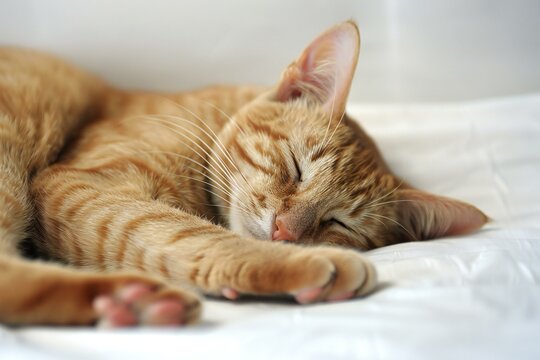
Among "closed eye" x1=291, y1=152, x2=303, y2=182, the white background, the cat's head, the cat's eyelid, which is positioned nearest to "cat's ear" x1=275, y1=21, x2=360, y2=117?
the cat's head

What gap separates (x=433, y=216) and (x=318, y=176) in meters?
0.43

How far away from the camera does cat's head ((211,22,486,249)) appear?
5.23ft

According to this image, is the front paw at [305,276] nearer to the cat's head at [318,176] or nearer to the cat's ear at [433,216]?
the cat's head at [318,176]

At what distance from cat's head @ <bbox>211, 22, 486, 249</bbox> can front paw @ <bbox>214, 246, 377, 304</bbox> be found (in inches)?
12.8

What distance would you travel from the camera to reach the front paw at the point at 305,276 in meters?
1.13

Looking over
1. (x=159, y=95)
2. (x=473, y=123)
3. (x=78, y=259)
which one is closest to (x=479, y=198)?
(x=473, y=123)

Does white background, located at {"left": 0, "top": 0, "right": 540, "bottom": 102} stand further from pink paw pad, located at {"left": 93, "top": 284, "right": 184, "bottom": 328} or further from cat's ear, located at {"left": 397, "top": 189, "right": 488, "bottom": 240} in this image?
pink paw pad, located at {"left": 93, "top": 284, "right": 184, "bottom": 328}

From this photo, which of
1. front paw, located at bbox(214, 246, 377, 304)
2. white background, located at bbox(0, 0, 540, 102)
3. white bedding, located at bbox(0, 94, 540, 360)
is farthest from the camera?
white background, located at bbox(0, 0, 540, 102)

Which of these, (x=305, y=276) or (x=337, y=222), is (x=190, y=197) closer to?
(x=337, y=222)

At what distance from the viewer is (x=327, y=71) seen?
5.95ft

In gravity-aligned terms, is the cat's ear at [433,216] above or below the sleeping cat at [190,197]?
below

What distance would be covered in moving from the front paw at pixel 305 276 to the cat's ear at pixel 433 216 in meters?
0.62

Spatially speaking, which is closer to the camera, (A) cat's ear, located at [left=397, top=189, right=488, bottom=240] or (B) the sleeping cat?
(B) the sleeping cat

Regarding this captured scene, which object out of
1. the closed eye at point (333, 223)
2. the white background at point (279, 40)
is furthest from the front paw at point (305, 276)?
the white background at point (279, 40)
